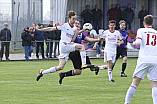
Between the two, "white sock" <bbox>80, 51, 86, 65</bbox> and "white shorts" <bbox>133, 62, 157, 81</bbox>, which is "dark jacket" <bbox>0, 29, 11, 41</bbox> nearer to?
"white sock" <bbox>80, 51, 86, 65</bbox>

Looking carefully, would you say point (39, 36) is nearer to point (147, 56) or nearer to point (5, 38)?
point (5, 38)

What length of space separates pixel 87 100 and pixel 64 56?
107 inches

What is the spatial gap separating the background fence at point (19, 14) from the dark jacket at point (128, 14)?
5840mm

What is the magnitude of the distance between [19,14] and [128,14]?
7.98 meters

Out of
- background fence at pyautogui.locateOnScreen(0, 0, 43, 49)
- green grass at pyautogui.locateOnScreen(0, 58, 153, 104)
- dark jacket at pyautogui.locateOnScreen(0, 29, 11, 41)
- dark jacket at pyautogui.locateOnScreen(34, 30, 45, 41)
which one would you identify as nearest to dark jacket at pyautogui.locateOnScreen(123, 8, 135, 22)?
background fence at pyautogui.locateOnScreen(0, 0, 43, 49)

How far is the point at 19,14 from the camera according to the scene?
31.2 m

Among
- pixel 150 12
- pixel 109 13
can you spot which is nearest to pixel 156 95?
pixel 109 13

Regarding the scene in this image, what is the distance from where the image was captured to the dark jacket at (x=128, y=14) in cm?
2824

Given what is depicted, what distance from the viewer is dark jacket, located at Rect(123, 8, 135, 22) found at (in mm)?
28244

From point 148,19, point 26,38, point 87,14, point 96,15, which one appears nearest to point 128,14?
point 96,15

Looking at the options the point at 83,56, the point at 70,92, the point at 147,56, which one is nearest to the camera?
the point at 147,56

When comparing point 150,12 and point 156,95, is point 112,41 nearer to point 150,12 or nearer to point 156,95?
point 156,95

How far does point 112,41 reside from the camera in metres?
13.8

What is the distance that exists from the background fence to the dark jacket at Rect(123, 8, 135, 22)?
584 centimetres
